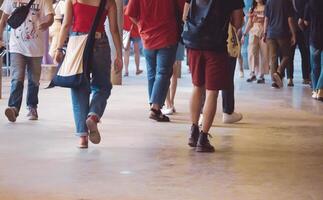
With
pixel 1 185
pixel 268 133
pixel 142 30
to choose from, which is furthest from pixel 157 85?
pixel 1 185

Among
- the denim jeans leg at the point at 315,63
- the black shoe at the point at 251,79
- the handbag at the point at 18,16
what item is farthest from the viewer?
the black shoe at the point at 251,79

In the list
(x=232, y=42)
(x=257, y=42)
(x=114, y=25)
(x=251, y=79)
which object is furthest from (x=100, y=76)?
(x=257, y=42)

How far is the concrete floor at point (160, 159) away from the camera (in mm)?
5125

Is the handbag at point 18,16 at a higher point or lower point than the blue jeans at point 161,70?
higher

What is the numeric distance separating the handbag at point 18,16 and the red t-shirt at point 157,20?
1306 mm

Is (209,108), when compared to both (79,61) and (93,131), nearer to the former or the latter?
(93,131)

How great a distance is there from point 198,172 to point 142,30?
3.39 m

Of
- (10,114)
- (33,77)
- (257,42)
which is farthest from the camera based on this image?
(257,42)

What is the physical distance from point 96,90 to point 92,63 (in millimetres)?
268

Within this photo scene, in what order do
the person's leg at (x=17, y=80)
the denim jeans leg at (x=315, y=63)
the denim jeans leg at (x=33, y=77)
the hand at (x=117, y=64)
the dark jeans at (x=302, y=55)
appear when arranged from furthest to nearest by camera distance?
the dark jeans at (x=302, y=55), the denim jeans leg at (x=315, y=63), the denim jeans leg at (x=33, y=77), the person's leg at (x=17, y=80), the hand at (x=117, y=64)

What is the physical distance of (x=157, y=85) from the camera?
339 inches

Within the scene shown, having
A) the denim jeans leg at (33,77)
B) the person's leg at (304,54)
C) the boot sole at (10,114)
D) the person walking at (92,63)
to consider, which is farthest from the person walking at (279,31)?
the person walking at (92,63)

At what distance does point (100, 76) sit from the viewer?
670cm

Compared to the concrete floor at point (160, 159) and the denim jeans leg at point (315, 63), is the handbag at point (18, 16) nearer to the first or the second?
the concrete floor at point (160, 159)
